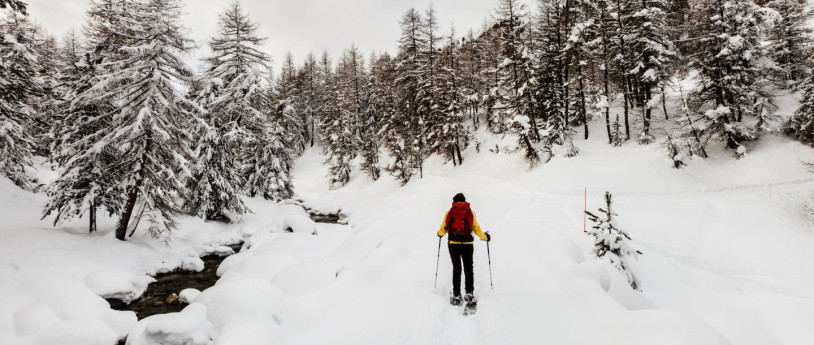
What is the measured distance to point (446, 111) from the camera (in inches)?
1283

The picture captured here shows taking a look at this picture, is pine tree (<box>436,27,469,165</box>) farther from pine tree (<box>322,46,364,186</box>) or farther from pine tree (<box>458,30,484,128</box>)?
pine tree (<box>322,46,364,186</box>)

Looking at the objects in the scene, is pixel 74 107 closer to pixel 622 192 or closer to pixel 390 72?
pixel 622 192

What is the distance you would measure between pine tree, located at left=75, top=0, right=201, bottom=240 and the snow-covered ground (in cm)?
256

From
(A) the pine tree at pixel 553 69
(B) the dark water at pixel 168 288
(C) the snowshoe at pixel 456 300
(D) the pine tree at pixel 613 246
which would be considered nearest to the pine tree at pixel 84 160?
(B) the dark water at pixel 168 288

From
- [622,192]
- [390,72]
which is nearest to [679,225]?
[622,192]

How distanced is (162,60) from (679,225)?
23016mm

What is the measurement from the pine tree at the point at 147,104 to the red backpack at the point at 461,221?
514 inches

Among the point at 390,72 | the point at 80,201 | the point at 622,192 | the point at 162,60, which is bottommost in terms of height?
the point at 622,192

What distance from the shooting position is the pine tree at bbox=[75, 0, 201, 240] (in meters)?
14.3

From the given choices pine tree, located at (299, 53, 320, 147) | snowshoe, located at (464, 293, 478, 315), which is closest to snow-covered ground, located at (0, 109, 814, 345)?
snowshoe, located at (464, 293, 478, 315)

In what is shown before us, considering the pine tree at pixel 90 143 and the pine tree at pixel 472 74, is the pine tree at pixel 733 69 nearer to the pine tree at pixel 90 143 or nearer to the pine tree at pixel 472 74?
the pine tree at pixel 472 74

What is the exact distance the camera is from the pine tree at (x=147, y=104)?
1434 cm

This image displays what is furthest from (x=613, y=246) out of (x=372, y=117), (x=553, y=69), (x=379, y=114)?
(x=372, y=117)

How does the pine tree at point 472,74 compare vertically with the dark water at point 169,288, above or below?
above
